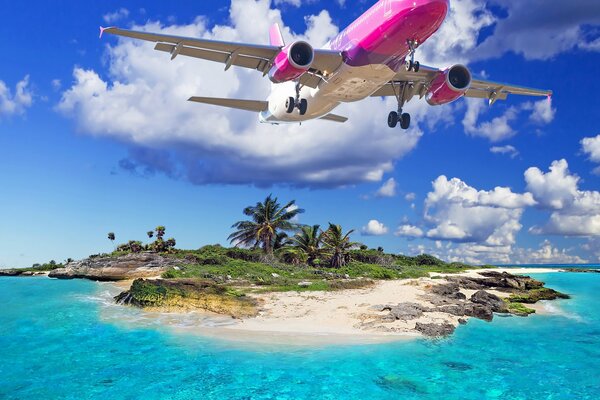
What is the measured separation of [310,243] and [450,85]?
1300 inches

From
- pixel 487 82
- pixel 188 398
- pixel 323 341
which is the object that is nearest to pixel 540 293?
pixel 487 82

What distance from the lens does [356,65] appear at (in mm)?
20531

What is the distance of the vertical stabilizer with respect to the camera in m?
28.9

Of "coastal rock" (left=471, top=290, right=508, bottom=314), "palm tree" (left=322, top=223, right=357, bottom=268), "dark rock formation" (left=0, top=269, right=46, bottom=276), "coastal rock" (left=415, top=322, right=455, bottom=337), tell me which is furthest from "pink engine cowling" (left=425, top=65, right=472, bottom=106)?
"dark rock formation" (left=0, top=269, right=46, bottom=276)

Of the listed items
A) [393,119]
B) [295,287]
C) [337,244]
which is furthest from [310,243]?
[393,119]

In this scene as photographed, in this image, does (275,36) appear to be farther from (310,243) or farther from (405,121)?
(310,243)

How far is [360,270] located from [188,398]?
38535 millimetres

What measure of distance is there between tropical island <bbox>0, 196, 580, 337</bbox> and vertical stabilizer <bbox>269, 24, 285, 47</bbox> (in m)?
16.9

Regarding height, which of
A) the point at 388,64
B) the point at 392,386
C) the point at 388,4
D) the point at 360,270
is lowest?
the point at 392,386

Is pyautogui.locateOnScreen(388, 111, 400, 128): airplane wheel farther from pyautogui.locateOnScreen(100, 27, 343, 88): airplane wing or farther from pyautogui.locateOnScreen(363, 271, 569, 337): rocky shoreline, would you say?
pyautogui.locateOnScreen(363, 271, 569, 337): rocky shoreline

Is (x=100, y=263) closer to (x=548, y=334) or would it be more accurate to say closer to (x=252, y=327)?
(x=252, y=327)

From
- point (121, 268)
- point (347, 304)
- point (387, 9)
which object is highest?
point (387, 9)

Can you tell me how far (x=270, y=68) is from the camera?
22891 millimetres

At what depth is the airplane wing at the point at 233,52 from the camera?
20.2 meters
